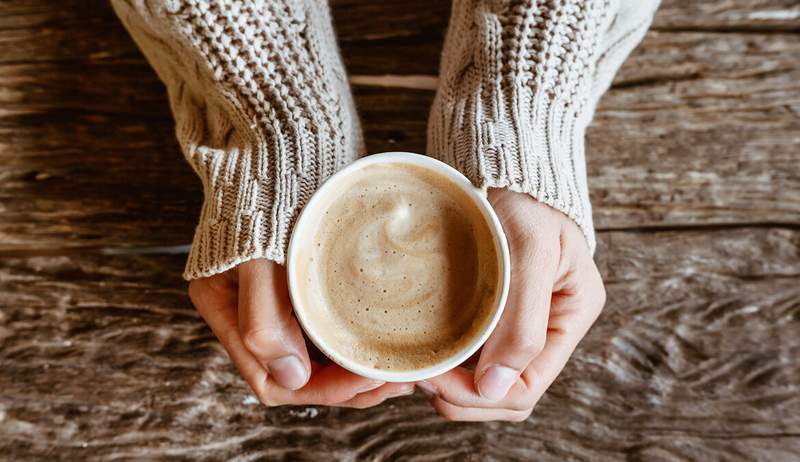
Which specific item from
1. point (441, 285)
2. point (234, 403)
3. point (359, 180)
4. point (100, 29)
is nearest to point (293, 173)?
point (359, 180)

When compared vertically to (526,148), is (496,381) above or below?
below

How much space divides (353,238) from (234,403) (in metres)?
0.40

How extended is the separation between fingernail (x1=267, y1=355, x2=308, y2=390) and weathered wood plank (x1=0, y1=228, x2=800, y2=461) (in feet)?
0.71

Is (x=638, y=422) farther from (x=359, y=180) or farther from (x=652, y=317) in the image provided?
(x=359, y=180)

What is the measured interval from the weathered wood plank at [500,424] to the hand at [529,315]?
164mm

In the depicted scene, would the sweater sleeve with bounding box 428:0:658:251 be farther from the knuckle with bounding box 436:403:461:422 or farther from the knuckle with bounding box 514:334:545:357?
the knuckle with bounding box 436:403:461:422

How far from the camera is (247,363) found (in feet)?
2.39

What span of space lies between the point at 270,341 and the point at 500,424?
0.40 m

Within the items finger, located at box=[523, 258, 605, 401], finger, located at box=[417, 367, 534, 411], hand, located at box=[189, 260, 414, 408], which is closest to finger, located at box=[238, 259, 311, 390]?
hand, located at box=[189, 260, 414, 408]

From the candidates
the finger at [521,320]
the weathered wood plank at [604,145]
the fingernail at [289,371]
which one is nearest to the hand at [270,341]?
the fingernail at [289,371]

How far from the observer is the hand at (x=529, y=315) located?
0.65 metres

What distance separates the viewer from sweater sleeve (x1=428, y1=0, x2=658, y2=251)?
2.25ft

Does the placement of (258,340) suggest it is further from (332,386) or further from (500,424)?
(500,424)

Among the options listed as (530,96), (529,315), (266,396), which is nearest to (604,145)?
(530,96)
